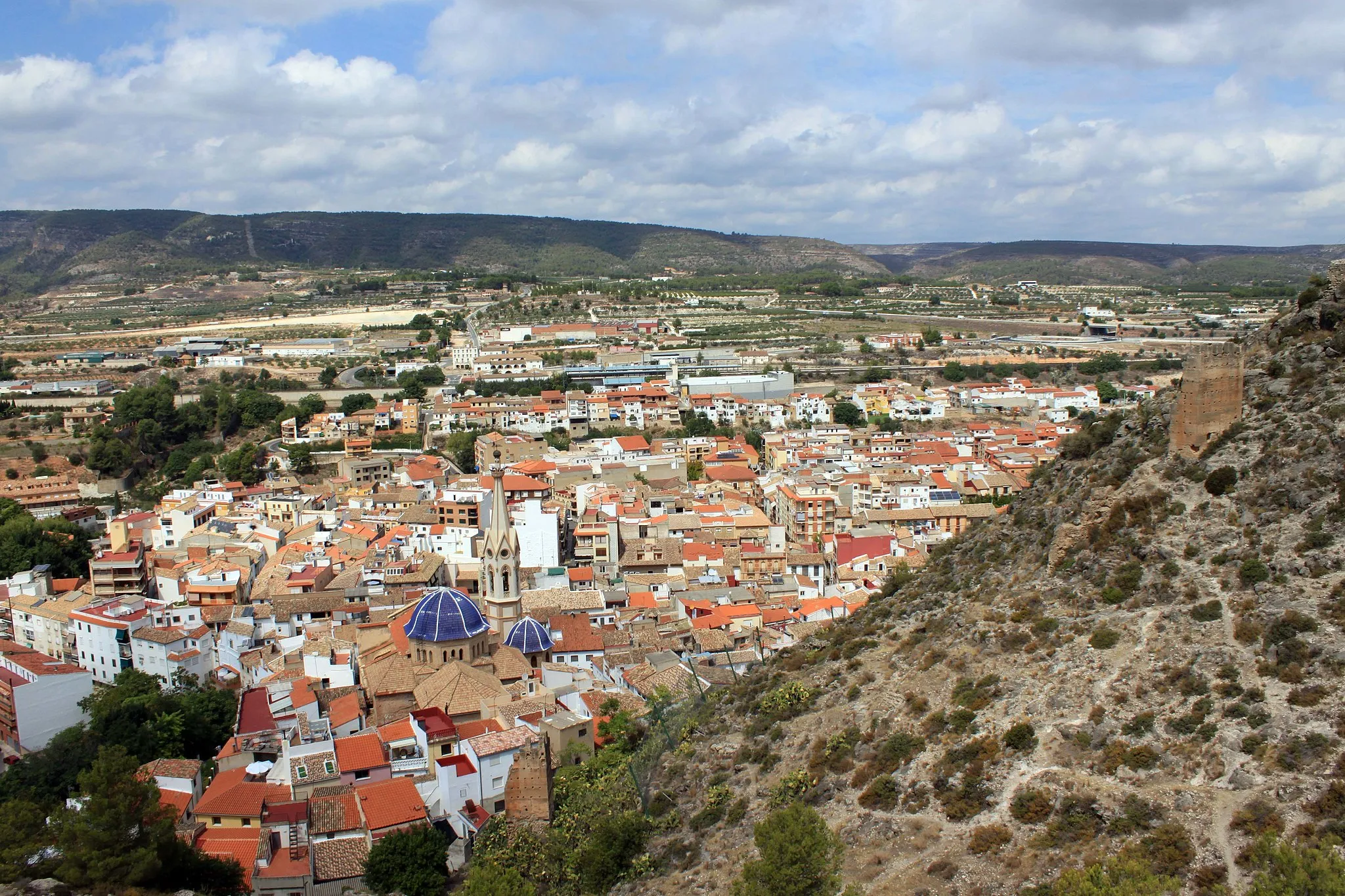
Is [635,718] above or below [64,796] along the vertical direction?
above

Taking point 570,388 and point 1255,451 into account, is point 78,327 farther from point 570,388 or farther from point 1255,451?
point 1255,451

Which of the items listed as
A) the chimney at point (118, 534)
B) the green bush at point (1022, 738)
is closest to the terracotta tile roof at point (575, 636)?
the green bush at point (1022, 738)

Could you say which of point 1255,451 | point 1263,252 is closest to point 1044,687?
point 1255,451

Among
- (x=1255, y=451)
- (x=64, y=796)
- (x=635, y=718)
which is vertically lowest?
(x=64, y=796)

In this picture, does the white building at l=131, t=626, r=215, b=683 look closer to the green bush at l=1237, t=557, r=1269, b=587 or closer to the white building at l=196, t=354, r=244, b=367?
the green bush at l=1237, t=557, r=1269, b=587

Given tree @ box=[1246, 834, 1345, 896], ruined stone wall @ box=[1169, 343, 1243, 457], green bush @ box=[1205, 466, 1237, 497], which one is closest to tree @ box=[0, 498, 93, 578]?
ruined stone wall @ box=[1169, 343, 1243, 457]

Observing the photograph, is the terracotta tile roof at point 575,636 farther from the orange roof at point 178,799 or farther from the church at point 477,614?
the orange roof at point 178,799
